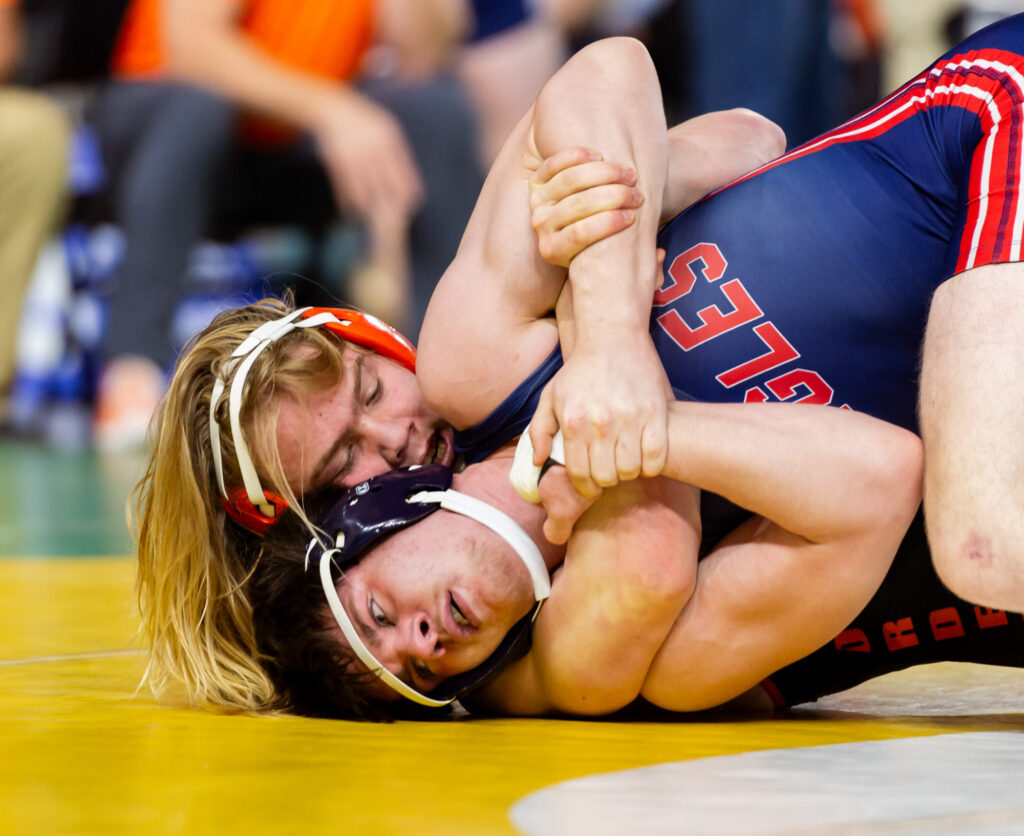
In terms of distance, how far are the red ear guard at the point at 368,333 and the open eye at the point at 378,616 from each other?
0.43m

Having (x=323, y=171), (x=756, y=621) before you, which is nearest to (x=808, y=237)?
(x=756, y=621)

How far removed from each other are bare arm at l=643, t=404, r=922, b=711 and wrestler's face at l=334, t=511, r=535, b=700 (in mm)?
209

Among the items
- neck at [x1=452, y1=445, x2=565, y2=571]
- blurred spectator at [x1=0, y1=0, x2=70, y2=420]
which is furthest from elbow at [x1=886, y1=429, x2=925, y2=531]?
blurred spectator at [x1=0, y1=0, x2=70, y2=420]

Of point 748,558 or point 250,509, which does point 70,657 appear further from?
point 748,558

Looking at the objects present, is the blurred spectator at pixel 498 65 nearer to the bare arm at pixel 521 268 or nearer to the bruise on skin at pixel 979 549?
the bare arm at pixel 521 268

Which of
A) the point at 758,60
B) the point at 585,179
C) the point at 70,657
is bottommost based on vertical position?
the point at 70,657

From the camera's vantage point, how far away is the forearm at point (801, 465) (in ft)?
5.23

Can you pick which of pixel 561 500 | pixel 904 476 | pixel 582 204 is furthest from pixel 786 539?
pixel 582 204

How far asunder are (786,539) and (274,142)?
19.6 feet

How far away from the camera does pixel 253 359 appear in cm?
196

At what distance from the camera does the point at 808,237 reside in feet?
6.18

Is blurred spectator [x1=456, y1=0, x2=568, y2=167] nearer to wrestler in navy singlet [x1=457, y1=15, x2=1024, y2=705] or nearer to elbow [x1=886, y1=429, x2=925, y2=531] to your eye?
wrestler in navy singlet [x1=457, y1=15, x2=1024, y2=705]

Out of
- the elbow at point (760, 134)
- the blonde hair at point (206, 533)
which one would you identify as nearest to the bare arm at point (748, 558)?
the blonde hair at point (206, 533)

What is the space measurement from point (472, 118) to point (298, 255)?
117 cm
